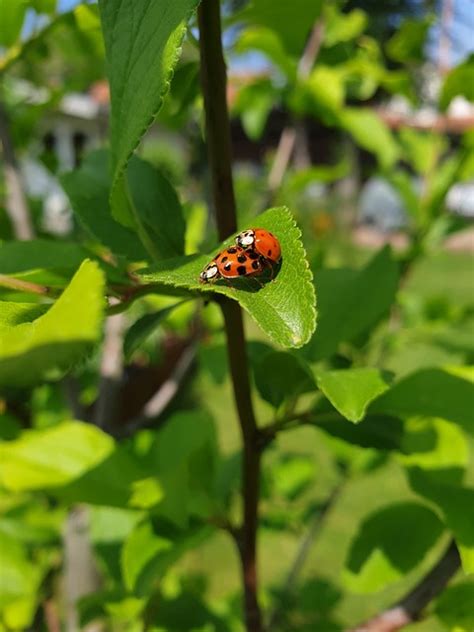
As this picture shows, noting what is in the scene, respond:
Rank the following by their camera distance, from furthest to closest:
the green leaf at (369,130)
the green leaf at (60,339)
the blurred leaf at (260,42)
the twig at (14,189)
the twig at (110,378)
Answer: the green leaf at (369,130)
the twig at (110,378)
the twig at (14,189)
the blurred leaf at (260,42)
the green leaf at (60,339)

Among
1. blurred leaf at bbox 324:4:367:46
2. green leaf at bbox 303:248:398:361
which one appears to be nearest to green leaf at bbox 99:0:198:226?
green leaf at bbox 303:248:398:361

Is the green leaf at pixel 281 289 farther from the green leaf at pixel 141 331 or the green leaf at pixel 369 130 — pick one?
the green leaf at pixel 369 130

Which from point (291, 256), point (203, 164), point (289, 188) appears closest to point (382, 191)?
point (203, 164)

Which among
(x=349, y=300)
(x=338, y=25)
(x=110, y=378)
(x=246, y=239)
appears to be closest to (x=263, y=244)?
(x=246, y=239)

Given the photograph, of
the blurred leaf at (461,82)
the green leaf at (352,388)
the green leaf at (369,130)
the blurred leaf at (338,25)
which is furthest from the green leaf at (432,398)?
the blurred leaf at (338,25)

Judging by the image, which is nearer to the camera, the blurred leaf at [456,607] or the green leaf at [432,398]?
the green leaf at [432,398]

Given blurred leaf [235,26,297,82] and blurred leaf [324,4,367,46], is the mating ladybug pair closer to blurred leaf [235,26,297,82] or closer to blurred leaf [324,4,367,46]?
blurred leaf [235,26,297,82]
